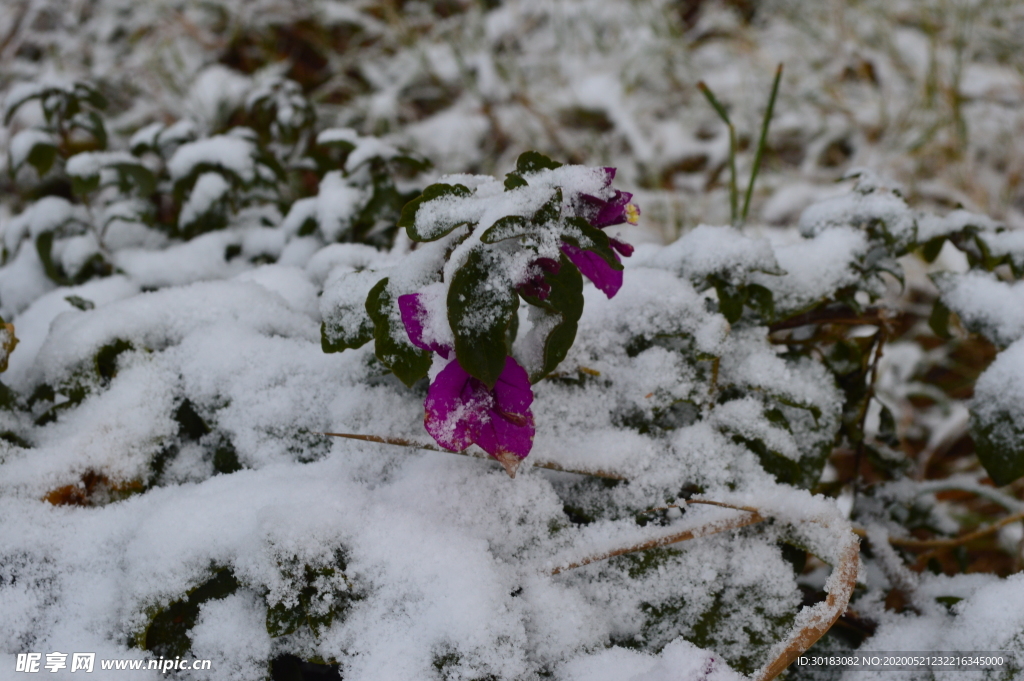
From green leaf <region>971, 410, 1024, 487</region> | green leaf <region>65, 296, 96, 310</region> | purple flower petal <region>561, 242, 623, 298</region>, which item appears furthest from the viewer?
green leaf <region>65, 296, 96, 310</region>

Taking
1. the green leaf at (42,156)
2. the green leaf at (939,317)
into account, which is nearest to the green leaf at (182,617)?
the green leaf at (42,156)

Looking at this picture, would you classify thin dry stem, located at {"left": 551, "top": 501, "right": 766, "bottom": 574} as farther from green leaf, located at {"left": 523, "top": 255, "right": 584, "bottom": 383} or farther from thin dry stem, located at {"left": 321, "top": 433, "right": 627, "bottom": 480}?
green leaf, located at {"left": 523, "top": 255, "right": 584, "bottom": 383}

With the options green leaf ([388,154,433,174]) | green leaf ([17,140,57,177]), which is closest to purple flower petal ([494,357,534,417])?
green leaf ([388,154,433,174])

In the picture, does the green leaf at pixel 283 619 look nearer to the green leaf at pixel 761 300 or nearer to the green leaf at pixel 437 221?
the green leaf at pixel 437 221

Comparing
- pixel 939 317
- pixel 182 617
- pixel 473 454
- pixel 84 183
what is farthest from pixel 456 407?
pixel 84 183

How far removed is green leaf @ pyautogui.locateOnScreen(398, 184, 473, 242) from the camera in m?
0.58

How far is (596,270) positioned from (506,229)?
13 cm

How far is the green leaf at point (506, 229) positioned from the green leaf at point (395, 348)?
0.12 m

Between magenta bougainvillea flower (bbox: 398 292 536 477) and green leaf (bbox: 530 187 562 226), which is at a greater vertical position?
green leaf (bbox: 530 187 562 226)

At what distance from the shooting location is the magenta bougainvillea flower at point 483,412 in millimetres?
596

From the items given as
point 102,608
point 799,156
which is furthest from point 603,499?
point 799,156

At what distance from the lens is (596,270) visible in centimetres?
65

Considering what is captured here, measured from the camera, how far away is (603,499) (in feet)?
2.39

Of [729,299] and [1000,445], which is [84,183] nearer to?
[729,299]
